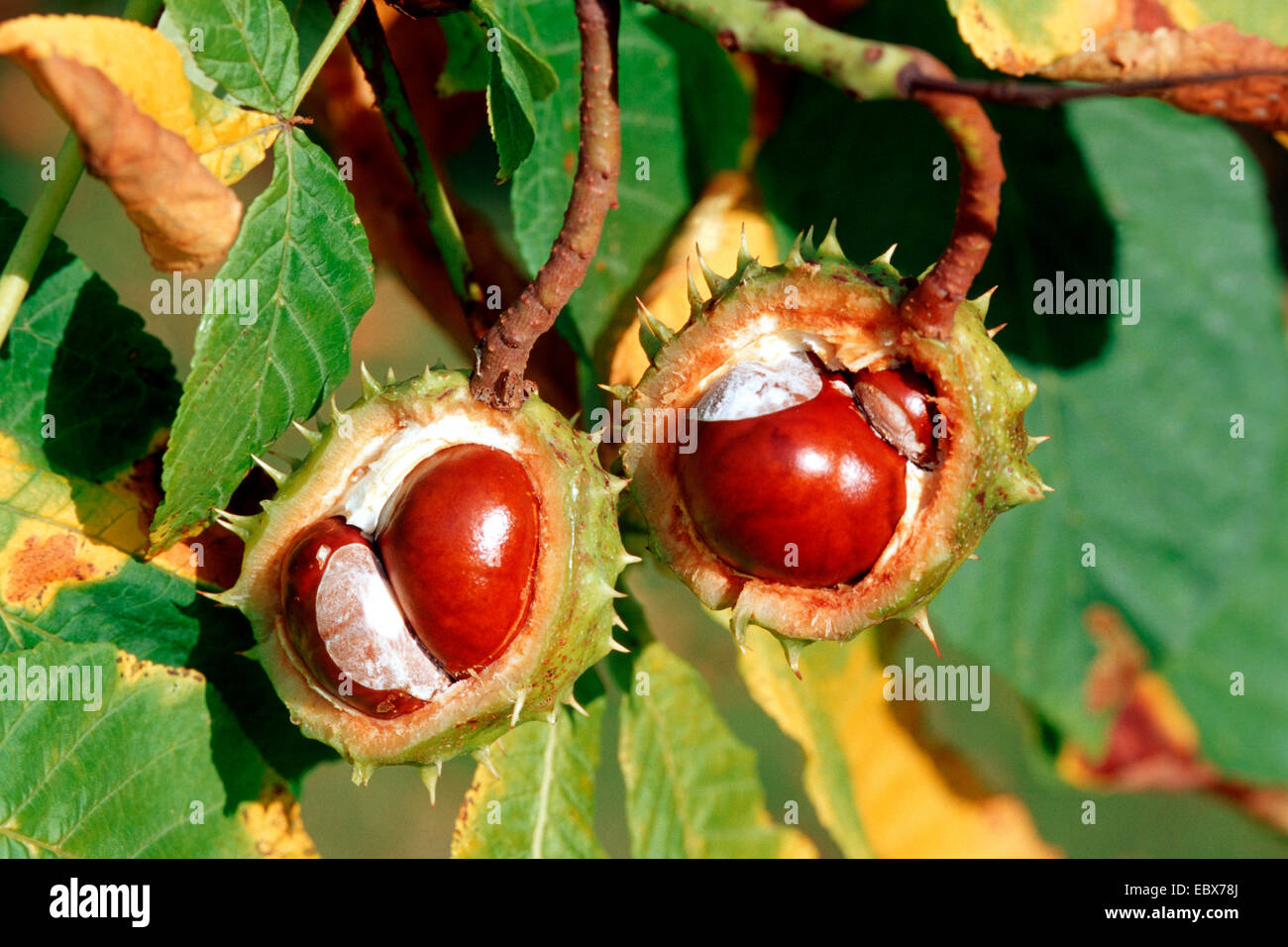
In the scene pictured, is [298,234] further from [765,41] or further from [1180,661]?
[1180,661]

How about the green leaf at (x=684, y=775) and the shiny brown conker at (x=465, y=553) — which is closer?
the shiny brown conker at (x=465, y=553)

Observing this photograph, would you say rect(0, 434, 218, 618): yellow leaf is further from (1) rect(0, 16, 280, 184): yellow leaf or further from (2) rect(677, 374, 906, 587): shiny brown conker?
(2) rect(677, 374, 906, 587): shiny brown conker

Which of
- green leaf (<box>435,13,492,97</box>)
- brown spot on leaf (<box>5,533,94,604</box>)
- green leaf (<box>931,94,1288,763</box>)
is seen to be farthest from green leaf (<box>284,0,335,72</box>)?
green leaf (<box>931,94,1288,763</box>)

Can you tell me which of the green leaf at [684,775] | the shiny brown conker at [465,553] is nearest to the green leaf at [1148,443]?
the green leaf at [684,775]

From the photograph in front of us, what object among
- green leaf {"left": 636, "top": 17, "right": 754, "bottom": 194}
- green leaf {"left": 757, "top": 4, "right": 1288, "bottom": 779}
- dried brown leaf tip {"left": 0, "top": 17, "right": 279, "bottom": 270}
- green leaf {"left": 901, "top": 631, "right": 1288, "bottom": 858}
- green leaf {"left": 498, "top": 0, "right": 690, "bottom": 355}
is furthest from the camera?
green leaf {"left": 901, "top": 631, "right": 1288, "bottom": 858}

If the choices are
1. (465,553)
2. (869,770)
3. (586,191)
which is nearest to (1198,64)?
(586,191)

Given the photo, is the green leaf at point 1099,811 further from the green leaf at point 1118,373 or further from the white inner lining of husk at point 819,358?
the white inner lining of husk at point 819,358

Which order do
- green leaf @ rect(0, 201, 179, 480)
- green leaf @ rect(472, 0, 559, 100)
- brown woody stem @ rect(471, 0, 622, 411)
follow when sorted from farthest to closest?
green leaf @ rect(0, 201, 179, 480)
green leaf @ rect(472, 0, 559, 100)
brown woody stem @ rect(471, 0, 622, 411)

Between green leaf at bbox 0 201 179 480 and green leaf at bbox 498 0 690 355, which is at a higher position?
green leaf at bbox 498 0 690 355
